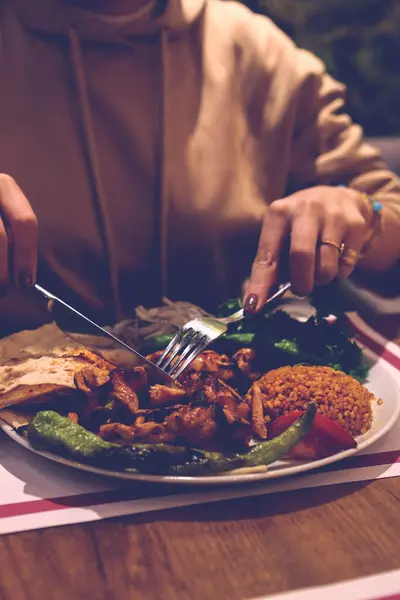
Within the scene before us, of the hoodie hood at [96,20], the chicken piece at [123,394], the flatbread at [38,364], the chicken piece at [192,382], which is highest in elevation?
the hoodie hood at [96,20]

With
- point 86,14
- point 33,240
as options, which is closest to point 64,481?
point 33,240

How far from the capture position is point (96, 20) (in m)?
1.70

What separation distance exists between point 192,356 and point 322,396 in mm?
295

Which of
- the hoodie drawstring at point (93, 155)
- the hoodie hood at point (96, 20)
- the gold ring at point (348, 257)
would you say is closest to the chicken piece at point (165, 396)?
the gold ring at point (348, 257)

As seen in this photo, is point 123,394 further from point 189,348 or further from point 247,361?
point 247,361

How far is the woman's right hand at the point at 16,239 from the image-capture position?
4.29 feet

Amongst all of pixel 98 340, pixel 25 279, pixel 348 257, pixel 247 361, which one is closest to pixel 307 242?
pixel 348 257

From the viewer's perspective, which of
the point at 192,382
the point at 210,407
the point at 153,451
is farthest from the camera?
the point at 192,382

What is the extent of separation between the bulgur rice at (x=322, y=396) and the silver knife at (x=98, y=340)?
0.22 meters

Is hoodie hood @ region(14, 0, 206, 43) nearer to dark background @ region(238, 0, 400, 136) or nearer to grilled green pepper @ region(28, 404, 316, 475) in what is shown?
grilled green pepper @ region(28, 404, 316, 475)

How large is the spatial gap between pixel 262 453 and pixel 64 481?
1.16 feet

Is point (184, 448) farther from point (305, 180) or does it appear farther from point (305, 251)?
point (305, 180)

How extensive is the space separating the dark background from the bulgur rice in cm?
336

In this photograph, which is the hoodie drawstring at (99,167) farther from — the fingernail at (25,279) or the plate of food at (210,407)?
the fingernail at (25,279)
